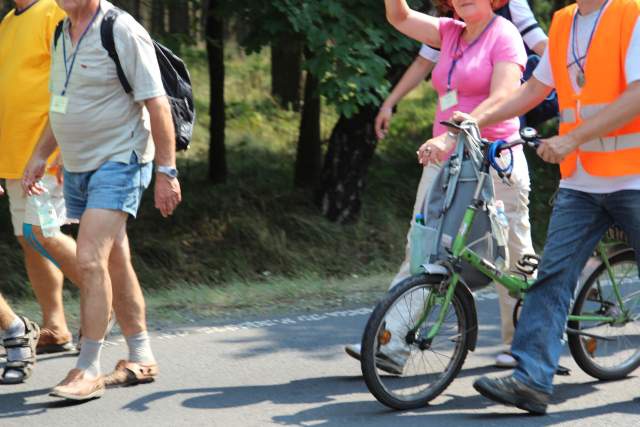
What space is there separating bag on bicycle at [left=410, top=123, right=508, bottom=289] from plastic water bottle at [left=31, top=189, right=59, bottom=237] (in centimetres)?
180

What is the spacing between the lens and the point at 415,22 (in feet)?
18.5

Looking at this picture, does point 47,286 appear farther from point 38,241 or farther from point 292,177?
point 292,177

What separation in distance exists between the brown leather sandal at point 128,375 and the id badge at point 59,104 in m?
1.15

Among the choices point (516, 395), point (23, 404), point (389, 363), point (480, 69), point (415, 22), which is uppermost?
point (415, 22)

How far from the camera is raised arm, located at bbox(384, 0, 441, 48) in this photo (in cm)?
561

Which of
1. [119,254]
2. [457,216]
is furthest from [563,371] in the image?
[119,254]

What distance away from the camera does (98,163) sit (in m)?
5.09

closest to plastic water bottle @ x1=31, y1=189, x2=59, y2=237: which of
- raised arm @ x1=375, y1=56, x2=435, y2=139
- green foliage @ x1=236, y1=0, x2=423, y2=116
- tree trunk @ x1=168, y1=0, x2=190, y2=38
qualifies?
raised arm @ x1=375, y1=56, x2=435, y2=139

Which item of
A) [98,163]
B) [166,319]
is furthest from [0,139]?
[166,319]

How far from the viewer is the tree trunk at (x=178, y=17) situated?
909 cm

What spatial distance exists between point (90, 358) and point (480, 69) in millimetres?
2120

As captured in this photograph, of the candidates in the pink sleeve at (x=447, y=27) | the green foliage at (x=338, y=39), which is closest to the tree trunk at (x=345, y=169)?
the green foliage at (x=338, y=39)

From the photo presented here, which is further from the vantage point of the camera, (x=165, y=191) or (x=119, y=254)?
(x=119, y=254)

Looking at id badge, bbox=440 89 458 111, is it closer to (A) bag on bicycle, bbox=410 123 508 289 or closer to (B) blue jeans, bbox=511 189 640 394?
(A) bag on bicycle, bbox=410 123 508 289
